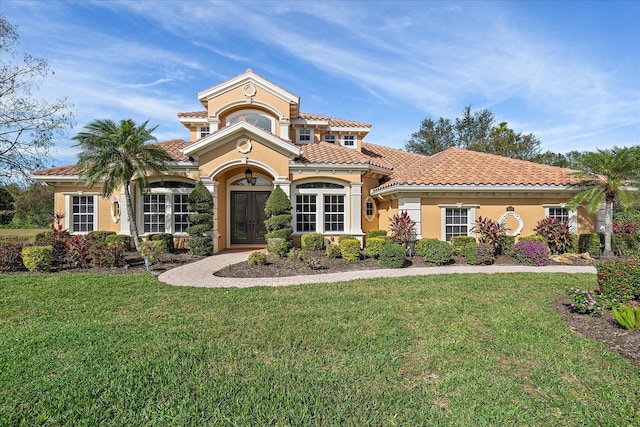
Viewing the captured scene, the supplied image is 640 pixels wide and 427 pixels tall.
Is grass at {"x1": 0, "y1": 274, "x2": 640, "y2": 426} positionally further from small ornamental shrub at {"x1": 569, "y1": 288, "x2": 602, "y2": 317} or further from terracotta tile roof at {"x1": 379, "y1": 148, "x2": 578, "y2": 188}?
terracotta tile roof at {"x1": 379, "y1": 148, "x2": 578, "y2": 188}

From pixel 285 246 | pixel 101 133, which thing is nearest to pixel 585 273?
pixel 285 246

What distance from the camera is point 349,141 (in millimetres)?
20938

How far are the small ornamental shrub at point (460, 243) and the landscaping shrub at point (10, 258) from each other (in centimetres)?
1575

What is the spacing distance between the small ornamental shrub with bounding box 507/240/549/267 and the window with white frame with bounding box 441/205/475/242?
2344 mm

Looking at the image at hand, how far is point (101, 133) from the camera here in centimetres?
1383

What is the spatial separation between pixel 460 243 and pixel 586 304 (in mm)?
7412

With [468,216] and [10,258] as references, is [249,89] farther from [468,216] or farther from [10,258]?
[468,216]

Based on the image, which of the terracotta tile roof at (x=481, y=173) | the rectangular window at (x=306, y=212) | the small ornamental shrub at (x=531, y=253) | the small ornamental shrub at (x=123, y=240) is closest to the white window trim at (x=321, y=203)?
the rectangular window at (x=306, y=212)

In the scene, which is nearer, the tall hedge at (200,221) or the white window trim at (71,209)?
the tall hedge at (200,221)

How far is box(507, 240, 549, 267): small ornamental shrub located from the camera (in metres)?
12.2

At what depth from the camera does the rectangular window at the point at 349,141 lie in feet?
68.6

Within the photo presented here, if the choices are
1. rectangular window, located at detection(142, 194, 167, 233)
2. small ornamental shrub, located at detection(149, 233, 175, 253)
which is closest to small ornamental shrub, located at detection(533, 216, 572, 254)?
small ornamental shrub, located at detection(149, 233, 175, 253)

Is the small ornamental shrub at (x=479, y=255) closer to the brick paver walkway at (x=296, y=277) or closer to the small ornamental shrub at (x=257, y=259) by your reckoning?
the brick paver walkway at (x=296, y=277)

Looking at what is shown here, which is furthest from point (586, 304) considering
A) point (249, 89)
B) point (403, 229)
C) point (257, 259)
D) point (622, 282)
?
point (249, 89)
